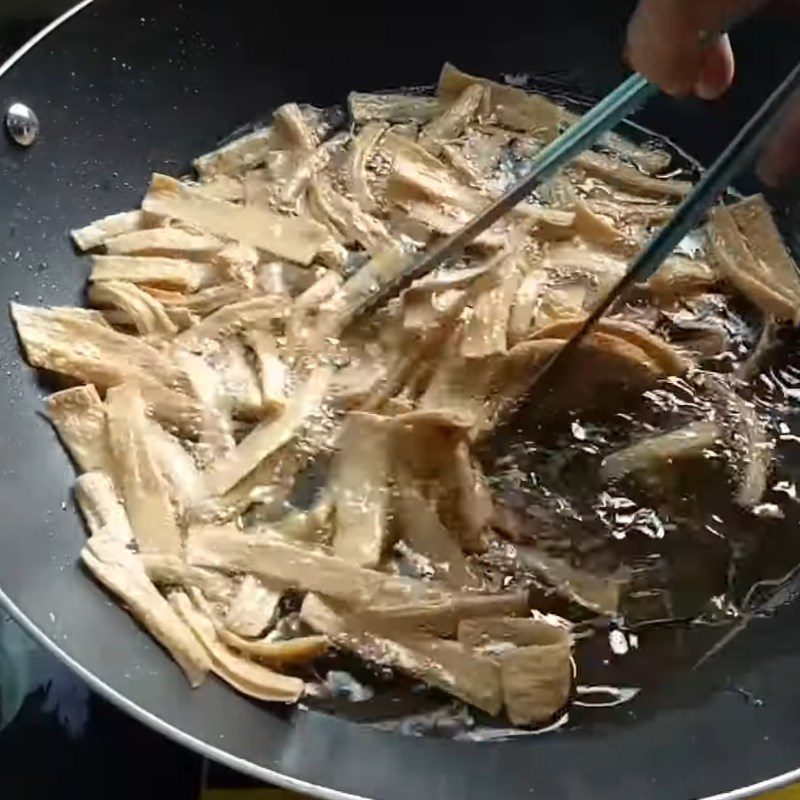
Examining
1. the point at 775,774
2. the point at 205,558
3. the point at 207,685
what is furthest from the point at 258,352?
the point at 775,774

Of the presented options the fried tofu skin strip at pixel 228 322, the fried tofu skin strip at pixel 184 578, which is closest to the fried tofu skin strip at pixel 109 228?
the fried tofu skin strip at pixel 228 322

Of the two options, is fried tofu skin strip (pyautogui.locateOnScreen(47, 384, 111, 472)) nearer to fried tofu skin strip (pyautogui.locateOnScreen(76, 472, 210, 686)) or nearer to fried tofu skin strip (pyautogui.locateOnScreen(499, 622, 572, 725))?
fried tofu skin strip (pyautogui.locateOnScreen(76, 472, 210, 686))

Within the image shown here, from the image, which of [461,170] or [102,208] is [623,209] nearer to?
[461,170]

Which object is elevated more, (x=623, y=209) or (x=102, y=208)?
(x=102, y=208)

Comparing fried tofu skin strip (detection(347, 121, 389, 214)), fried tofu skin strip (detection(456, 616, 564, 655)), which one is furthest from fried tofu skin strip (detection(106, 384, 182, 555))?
fried tofu skin strip (detection(347, 121, 389, 214))

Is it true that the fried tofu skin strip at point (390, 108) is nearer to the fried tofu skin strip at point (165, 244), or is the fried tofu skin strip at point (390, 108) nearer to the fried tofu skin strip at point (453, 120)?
the fried tofu skin strip at point (453, 120)

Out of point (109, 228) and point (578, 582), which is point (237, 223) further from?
point (578, 582)
